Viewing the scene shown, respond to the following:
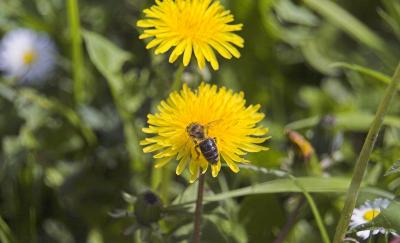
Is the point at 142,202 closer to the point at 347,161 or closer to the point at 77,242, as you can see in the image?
the point at 77,242

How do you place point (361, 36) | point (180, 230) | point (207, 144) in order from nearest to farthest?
point (207, 144) → point (180, 230) → point (361, 36)

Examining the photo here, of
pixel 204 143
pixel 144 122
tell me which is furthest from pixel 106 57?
pixel 204 143

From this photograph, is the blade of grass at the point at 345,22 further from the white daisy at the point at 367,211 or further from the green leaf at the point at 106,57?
the white daisy at the point at 367,211

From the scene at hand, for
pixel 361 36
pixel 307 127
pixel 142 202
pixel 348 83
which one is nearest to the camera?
pixel 142 202

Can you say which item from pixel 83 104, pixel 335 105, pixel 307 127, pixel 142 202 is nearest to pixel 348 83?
pixel 335 105

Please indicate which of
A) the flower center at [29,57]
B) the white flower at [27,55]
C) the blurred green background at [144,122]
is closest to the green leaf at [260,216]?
the blurred green background at [144,122]

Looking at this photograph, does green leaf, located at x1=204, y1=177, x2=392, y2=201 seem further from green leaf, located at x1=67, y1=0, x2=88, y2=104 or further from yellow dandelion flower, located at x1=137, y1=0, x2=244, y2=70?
green leaf, located at x1=67, y1=0, x2=88, y2=104

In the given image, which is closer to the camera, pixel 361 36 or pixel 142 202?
pixel 142 202
